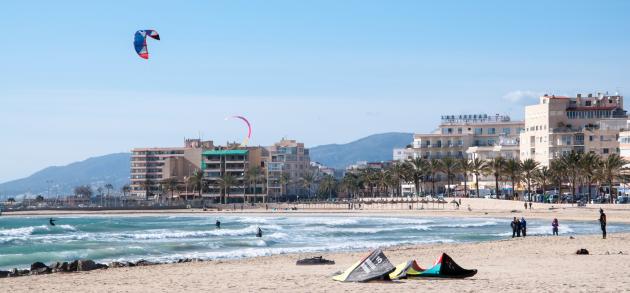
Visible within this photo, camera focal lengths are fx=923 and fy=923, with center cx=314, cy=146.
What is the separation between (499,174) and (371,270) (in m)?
72.6

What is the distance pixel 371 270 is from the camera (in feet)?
55.6

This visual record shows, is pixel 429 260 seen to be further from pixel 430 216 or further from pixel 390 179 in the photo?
pixel 390 179

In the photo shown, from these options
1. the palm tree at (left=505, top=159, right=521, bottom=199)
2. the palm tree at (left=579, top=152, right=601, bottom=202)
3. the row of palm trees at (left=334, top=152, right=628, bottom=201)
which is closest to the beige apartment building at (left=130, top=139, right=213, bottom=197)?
the row of palm trees at (left=334, top=152, right=628, bottom=201)

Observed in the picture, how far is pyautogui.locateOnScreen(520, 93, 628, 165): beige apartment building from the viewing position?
83.5 metres

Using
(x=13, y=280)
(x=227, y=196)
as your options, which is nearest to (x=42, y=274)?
(x=13, y=280)

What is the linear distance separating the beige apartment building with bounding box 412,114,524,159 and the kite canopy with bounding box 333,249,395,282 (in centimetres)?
9030

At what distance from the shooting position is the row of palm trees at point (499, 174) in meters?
72.8

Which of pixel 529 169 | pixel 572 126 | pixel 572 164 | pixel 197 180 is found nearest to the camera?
pixel 572 164

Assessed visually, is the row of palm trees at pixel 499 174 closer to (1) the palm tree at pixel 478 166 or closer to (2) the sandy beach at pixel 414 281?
(1) the palm tree at pixel 478 166

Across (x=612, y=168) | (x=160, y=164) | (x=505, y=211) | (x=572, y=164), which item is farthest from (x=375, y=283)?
(x=160, y=164)

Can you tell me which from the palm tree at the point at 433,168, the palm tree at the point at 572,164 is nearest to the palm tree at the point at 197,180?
the palm tree at the point at 433,168

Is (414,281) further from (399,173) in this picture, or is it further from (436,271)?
(399,173)

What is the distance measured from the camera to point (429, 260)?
25469 millimetres

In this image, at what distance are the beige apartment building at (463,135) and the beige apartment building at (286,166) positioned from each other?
26201 mm
